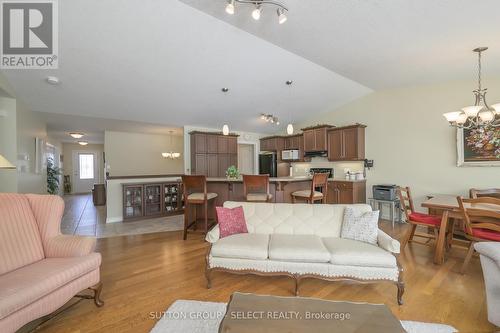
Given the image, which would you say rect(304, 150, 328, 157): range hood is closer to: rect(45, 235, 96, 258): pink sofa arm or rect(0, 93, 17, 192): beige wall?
rect(45, 235, 96, 258): pink sofa arm

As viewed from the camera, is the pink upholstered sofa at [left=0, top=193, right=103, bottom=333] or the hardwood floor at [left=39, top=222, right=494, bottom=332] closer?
the pink upholstered sofa at [left=0, top=193, right=103, bottom=333]

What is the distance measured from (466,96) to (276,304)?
5.30 meters

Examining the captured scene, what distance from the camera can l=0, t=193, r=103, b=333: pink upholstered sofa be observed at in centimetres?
150

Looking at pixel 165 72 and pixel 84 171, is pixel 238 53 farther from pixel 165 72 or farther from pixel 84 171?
pixel 84 171

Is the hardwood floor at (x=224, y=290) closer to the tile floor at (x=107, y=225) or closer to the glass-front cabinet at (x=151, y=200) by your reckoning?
the tile floor at (x=107, y=225)

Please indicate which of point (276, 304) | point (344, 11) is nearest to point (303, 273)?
point (276, 304)

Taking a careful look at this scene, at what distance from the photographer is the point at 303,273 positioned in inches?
84.2

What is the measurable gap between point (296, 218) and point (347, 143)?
3701mm

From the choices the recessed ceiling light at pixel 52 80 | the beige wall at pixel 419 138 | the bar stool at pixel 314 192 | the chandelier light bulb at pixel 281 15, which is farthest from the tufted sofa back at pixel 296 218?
the recessed ceiling light at pixel 52 80

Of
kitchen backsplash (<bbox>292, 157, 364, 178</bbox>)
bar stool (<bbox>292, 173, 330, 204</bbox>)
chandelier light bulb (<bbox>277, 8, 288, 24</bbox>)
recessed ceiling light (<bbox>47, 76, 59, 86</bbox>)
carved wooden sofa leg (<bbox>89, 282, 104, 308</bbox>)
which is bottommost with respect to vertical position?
carved wooden sofa leg (<bbox>89, 282, 104, 308</bbox>)

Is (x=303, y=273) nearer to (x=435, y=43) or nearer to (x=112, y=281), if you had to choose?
(x=112, y=281)

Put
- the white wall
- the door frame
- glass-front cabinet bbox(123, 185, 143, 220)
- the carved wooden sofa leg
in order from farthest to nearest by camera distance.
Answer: the door frame
the white wall
glass-front cabinet bbox(123, 185, 143, 220)
the carved wooden sofa leg

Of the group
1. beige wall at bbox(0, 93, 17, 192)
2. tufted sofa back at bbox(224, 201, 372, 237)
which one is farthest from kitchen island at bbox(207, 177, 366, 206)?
beige wall at bbox(0, 93, 17, 192)

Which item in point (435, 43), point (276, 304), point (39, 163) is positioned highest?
point (435, 43)
